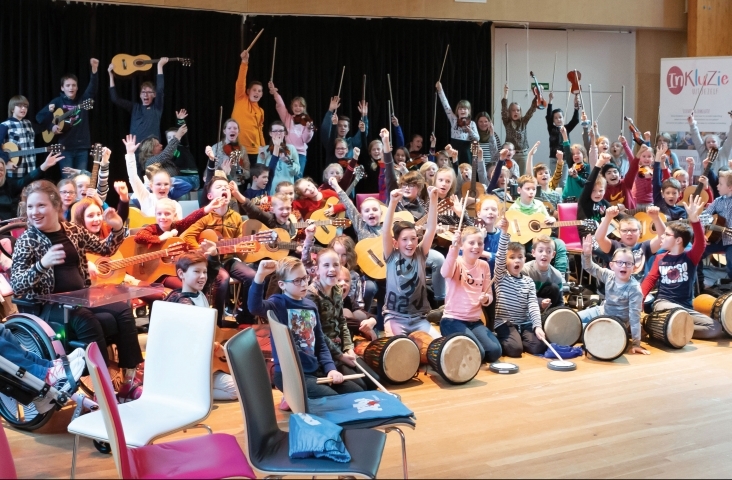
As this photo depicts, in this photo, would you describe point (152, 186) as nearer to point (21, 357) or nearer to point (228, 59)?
point (21, 357)

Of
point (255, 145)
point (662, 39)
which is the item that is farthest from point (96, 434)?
point (662, 39)

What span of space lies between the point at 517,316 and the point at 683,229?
4.93 ft

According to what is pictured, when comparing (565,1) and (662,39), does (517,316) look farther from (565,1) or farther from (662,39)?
(662,39)

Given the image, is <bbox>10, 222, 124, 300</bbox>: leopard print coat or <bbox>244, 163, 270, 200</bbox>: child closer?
<bbox>10, 222, 124, 300</bbox>: leopard print coat

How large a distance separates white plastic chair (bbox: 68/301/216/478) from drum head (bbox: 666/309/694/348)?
12.2 ft

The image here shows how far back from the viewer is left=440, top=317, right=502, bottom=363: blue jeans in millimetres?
5645

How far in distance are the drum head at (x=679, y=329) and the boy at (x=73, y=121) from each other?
5.66 metres

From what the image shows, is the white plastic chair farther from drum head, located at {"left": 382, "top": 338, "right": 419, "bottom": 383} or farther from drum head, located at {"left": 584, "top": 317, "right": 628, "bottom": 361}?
drum head, located at {"left": 584, "top": 317, "right": 628, "bottom": 361}

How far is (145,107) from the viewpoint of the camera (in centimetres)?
880

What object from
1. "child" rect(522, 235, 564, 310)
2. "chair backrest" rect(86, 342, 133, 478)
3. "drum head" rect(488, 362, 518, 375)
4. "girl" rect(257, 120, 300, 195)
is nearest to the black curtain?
"girl" rect(257, 120, 300, 195)

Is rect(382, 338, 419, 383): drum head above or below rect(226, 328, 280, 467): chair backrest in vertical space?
below

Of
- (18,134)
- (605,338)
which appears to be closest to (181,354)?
(605,338)

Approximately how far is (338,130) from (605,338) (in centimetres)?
460

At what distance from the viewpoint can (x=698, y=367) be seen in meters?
5.61
